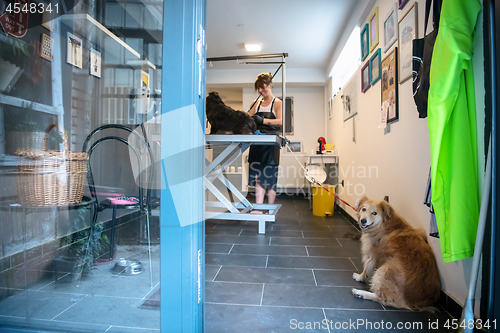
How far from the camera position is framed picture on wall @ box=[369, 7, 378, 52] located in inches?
96.0

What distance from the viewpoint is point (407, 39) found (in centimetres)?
179

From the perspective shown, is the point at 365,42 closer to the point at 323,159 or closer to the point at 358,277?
the point at 323,159

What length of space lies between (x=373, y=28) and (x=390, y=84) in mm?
781

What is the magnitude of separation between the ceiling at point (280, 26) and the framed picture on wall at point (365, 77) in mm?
814

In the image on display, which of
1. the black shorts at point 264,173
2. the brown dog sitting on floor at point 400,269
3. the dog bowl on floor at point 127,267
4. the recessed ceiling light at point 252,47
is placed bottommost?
the brown dog sitting on floor at point 400,269

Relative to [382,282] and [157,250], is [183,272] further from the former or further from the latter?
[382,282]

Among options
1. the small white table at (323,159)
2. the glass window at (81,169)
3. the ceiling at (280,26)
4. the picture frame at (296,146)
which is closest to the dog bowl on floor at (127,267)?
the glass window at (81,169)

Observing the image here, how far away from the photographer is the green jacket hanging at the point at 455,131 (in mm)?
1003

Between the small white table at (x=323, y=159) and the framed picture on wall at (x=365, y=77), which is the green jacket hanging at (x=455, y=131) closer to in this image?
the framed picture on wall at (x=365, y=77)

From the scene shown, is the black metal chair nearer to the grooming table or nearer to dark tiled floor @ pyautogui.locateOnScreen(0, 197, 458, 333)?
dark tiled floor @ pyautogui.locateOnScreen(0, 197, 458, 333)

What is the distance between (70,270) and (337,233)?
2250 mm

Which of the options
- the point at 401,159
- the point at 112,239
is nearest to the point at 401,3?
the point at 401,159

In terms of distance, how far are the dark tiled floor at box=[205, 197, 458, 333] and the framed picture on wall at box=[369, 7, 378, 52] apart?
1.73m
